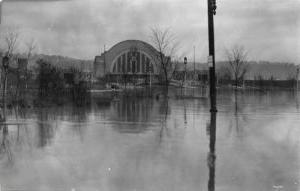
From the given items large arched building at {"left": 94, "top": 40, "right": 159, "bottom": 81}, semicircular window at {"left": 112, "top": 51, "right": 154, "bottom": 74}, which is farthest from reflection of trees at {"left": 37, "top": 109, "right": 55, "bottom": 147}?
semicircular window at {"left": 112, "top": 51, "right": 154, "bottom": 74}

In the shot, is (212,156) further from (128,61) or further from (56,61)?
(128,61)

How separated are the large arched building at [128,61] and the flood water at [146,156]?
62.6 metres

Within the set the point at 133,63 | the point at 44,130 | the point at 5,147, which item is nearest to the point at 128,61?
the point at 133,63

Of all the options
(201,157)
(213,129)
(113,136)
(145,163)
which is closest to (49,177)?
(145,163)

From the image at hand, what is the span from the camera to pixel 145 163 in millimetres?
6863

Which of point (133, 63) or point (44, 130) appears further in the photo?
point (133, 63)

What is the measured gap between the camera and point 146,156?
7438 mm

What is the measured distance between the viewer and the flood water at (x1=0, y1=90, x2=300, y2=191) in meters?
5.69

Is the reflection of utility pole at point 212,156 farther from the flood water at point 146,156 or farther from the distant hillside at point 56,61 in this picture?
the distant hillside at point 56,61

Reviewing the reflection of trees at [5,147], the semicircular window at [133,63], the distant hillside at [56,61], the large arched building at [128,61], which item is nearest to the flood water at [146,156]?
the reflection of trees at [5,147]

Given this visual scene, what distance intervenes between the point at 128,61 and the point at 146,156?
72262 mm

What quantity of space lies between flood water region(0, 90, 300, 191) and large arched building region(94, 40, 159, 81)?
62.6 meters

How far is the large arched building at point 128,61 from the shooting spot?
→ 7571 cm

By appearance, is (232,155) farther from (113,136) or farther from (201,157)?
(113,136)
